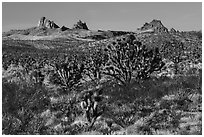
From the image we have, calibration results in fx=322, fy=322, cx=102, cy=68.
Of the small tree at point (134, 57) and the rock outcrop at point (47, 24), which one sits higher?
the rock outcrop at point (47, 24)

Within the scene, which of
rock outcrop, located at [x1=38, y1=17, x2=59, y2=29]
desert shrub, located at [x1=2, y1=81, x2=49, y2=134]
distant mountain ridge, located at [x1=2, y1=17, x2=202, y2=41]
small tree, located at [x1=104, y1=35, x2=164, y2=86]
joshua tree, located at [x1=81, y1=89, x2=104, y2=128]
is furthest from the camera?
rock outcrop, located at [x1=38, y1=17, x2=59, y2=29]

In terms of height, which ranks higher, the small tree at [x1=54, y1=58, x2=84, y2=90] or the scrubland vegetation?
the small tree at [x1=54, y1=58, x2=84, y2=90]

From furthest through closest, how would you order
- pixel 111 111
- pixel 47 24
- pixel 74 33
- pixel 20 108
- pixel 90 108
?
pixel 47 24 < pixel 74 33 < pixel 20 108 < pixel 111 111 < pixel 90 108

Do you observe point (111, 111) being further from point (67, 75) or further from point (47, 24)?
point (47, 24)

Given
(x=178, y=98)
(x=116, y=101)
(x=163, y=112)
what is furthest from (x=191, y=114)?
(x=116, y=101)

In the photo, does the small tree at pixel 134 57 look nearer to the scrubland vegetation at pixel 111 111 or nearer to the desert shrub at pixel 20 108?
the scrubland vegetation at pixel 111 111

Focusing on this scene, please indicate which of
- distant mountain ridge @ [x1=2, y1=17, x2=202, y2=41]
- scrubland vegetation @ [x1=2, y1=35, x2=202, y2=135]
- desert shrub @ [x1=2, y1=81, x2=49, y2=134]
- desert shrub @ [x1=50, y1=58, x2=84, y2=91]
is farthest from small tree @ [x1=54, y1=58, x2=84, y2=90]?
distant mountain ridge @ [x1=2, y1=17, x2=202, y2=41]

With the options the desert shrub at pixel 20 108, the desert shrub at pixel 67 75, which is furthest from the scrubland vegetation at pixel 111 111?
the desert shrub at pixel 67 75

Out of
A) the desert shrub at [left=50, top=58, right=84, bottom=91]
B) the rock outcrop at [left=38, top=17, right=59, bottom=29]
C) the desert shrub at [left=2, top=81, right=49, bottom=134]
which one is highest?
the rock outcrop at [left=38, top=17, right=59, bottom=29]

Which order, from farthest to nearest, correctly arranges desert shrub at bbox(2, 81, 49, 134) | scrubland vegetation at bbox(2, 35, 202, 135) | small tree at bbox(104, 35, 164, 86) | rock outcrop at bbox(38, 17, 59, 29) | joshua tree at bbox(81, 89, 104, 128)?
rock outcrop at bbox(38, 17, 59, 29)
small tree at bbox(104, 35, 164, 86)
joshua tree at bbox(81, 89, 104, 128)
desert shrub at bbox(2, 81, 49, 134)
scrubland vegetation at bbox(2, 35, 202, 135)

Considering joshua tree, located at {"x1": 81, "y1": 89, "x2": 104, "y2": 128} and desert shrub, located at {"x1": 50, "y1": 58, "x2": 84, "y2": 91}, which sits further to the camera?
desert shrub, located at {"x1": 50, "y1": 58, "x2": 84, "y2": 91}

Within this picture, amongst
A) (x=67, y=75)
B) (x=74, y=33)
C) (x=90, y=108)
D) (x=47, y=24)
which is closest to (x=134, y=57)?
(x=67, y=75)

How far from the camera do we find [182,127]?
1055 cm

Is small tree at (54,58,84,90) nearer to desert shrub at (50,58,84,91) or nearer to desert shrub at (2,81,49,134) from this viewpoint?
desert shrub at (50,58,84,91)
